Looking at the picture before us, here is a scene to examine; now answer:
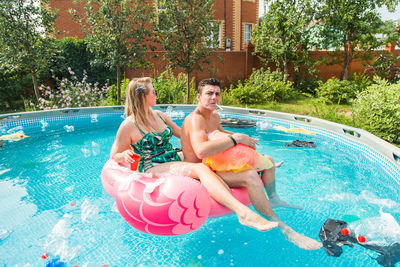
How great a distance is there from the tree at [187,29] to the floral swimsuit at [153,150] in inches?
288

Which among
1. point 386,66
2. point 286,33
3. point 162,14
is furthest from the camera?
point 386,66

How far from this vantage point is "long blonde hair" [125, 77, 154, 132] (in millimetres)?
2828

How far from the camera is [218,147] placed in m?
2.43

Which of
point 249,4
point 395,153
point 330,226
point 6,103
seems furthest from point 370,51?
point 6,103

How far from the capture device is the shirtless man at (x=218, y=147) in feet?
8.02

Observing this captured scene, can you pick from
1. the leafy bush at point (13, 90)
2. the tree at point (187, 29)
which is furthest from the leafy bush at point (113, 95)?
the leafy bush at point (13, 90)

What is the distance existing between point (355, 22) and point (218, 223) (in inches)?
550

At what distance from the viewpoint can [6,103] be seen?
10258 mm

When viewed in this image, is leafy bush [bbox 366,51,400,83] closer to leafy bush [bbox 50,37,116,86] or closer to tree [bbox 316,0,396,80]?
tree [bbox 316,0,396,80]

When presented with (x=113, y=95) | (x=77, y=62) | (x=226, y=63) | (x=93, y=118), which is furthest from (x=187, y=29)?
(x=226, y=63)

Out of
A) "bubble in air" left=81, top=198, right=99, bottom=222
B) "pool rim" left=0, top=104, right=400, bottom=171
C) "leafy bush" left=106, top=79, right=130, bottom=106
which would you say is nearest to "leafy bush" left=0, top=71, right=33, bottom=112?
"pool rim" left=0, top=104, right=400, bottom=171

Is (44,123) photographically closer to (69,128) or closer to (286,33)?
(69,128)

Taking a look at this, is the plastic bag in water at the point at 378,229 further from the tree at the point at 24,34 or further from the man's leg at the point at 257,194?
the tree at the point at 24,34

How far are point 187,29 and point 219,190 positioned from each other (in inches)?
326
